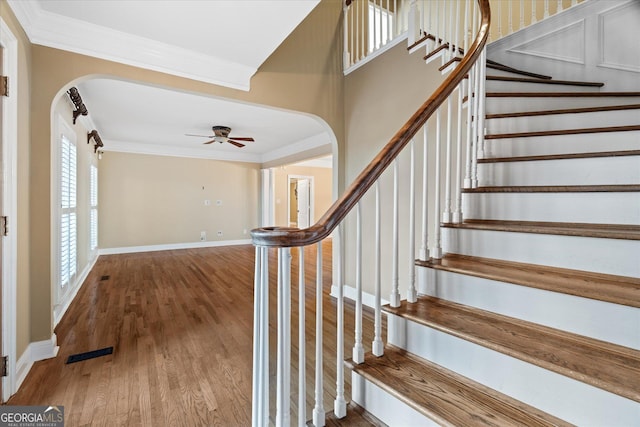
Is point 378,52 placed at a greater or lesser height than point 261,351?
greater

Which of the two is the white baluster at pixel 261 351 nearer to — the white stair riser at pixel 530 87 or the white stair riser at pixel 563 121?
the white stair riser at pixel 563 121

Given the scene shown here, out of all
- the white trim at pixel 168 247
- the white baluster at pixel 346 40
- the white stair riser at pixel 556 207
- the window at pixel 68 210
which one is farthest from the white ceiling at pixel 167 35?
the white trim at pixel 168 247

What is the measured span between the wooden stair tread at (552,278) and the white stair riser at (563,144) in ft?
3.10

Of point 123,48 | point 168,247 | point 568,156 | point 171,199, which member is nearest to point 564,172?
point 568,156

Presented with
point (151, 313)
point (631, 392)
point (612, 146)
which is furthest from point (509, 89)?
point (151, 313)

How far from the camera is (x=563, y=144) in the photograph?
6.36 feet

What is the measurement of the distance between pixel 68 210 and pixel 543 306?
4540mm

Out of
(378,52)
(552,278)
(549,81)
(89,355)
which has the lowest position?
(89,355)

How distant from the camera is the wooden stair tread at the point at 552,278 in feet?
A: 3.68

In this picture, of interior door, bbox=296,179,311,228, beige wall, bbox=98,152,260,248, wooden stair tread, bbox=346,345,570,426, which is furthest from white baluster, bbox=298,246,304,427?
interior door, bbox=296,179,311,228

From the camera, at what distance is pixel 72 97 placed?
10.4 feet

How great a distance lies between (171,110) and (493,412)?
478 cm

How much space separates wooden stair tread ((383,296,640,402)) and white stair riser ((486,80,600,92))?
201 cm

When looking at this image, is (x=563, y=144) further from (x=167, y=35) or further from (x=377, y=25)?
(x=377, y=25)
